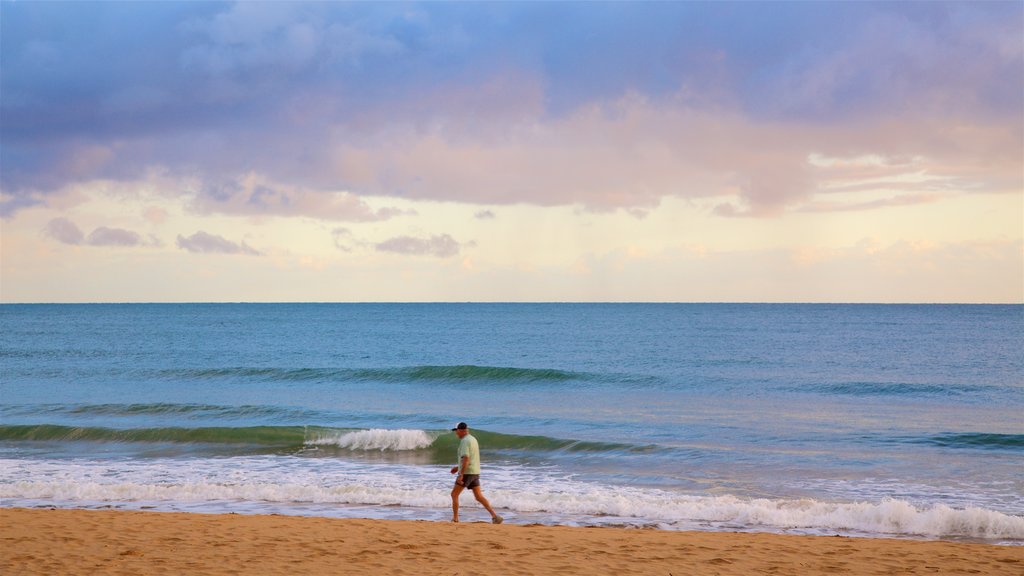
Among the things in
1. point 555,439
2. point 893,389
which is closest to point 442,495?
point 555,439

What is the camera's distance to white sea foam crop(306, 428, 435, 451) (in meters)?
22.3

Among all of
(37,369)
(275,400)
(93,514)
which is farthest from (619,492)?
(37,369)

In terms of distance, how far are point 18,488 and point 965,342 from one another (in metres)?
65.6

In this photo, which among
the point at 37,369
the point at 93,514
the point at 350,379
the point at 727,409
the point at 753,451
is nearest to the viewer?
the point at 93,514

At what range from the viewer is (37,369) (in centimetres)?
4344

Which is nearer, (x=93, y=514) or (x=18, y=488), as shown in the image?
(x=93, y=514)

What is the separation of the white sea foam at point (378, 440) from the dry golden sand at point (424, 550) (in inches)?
362

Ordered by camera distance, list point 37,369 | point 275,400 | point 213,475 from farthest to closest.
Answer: point 37,369, point 275,400, point 213,475

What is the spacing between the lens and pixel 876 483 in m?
17.0

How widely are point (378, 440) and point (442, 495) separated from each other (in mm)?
7391

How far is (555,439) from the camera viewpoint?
22547 millimetres

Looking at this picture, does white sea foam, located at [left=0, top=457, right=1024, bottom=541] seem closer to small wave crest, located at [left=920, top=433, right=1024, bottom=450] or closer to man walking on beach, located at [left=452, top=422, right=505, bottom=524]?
man walking on beach, located at [left=452, top=422, right=505, bottom=524]

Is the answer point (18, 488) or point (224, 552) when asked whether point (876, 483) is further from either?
point (18, 488)

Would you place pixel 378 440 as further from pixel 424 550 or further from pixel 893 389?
pixel 893 389
